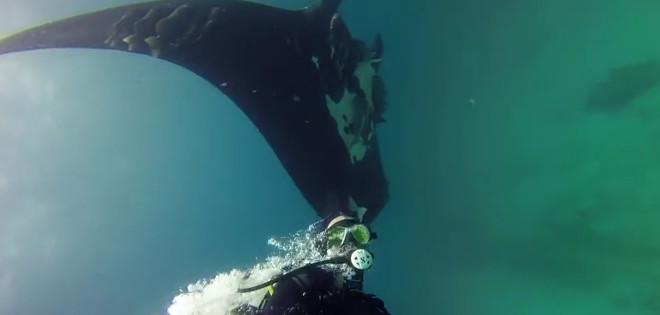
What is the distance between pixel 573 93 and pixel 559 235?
903 cm

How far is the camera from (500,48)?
15.7 m

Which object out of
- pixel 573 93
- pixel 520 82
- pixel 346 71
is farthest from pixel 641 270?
pixel 346 71

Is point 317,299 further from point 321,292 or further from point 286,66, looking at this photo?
point 286,66

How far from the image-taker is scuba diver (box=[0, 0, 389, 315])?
7.58m

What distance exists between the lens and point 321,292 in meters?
2.87

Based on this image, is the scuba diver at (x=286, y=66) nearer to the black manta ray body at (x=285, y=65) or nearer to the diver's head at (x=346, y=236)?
the black manta ray body at (x=285, y=65)

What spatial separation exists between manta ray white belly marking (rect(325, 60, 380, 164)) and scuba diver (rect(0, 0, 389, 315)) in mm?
21

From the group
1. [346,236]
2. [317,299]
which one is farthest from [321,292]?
[346,236]

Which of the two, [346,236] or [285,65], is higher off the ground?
[285,65]

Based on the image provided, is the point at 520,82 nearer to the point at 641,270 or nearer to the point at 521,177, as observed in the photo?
the point at 521,177

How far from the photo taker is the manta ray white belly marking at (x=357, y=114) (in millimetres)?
10230

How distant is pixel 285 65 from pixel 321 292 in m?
6.95

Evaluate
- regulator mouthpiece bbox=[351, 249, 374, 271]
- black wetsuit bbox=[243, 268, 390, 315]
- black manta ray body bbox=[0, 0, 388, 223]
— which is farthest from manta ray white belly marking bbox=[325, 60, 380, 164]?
black wetsuit bbox=[243, 268, 390, 315]

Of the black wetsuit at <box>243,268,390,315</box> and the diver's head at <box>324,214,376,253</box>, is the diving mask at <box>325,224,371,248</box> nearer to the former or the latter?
the diver's head at <box>324,214,376,253</box>
